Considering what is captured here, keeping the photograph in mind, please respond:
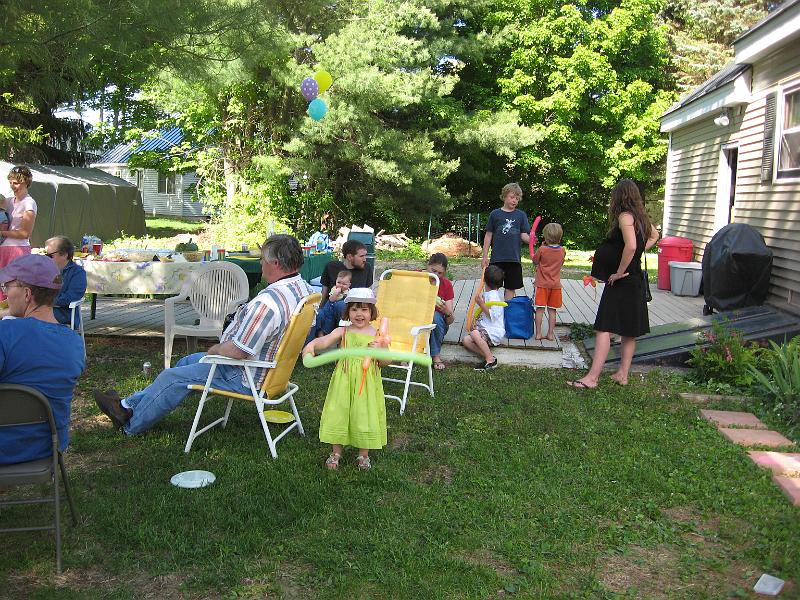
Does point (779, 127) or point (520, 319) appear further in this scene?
point (779, 127)

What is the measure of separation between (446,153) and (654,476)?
1906 centimetres

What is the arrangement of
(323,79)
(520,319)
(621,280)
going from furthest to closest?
(323,79), (520,319), (621,280)

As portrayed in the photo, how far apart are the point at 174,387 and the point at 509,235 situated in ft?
13.2

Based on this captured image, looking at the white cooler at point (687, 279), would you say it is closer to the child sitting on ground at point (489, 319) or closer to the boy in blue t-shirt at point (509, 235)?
the boy in blue t-shirt at point (509, 235)

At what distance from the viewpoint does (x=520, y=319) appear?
293 inches

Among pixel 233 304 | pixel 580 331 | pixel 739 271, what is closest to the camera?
pixel 233 304

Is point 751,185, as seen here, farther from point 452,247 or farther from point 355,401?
point 452,247

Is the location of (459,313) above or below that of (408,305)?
below

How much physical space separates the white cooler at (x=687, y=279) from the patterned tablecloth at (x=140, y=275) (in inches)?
308

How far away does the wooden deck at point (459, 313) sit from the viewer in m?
7.71

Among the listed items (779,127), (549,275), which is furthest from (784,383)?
(779,127)

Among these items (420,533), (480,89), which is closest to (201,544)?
(420,533)

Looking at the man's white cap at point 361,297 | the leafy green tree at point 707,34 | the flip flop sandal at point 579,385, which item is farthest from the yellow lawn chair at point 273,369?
the leafy green tree at point 707,34

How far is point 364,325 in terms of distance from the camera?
13.5 ft
